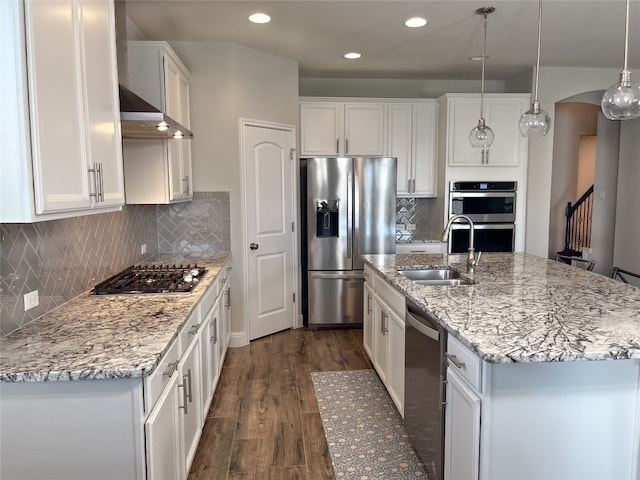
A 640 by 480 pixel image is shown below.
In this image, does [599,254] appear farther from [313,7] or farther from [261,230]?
[313,7]

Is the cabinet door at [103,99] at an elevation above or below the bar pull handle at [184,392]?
above

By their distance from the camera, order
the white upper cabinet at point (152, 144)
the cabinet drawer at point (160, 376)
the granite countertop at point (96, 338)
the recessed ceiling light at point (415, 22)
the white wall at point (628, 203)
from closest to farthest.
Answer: the granite countertop at point (96, 338) → the cabinet drawer at point (160, 376) → the white upper cabinet at point (152, 144) → the recessed ceiling light at point (415, 22) → the white wall at point (628, 203)

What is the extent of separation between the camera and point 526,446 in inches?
65.4

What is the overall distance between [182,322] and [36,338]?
55 cm

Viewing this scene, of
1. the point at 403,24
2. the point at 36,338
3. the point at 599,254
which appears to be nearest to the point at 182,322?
the point at 36,338

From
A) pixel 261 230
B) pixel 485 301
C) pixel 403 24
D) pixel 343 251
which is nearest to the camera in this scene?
pixel 485 301

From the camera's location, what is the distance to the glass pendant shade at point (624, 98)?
6.60 ft

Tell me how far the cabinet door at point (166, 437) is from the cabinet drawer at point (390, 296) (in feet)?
4.24

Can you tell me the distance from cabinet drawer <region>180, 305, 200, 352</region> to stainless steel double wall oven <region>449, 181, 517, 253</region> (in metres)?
3.31

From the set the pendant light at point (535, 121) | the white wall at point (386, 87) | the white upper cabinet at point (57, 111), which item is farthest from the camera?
the white wall at point (386, 87)

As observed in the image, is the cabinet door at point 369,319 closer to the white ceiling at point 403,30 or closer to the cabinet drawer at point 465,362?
the cabinet drawer at point 465,362

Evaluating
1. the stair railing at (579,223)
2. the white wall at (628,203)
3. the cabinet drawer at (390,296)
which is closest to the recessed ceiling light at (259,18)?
the cabinet drawer at (390,296)

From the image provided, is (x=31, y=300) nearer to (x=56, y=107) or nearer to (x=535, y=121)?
(x=56, y=107)

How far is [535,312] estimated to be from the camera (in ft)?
6.58
